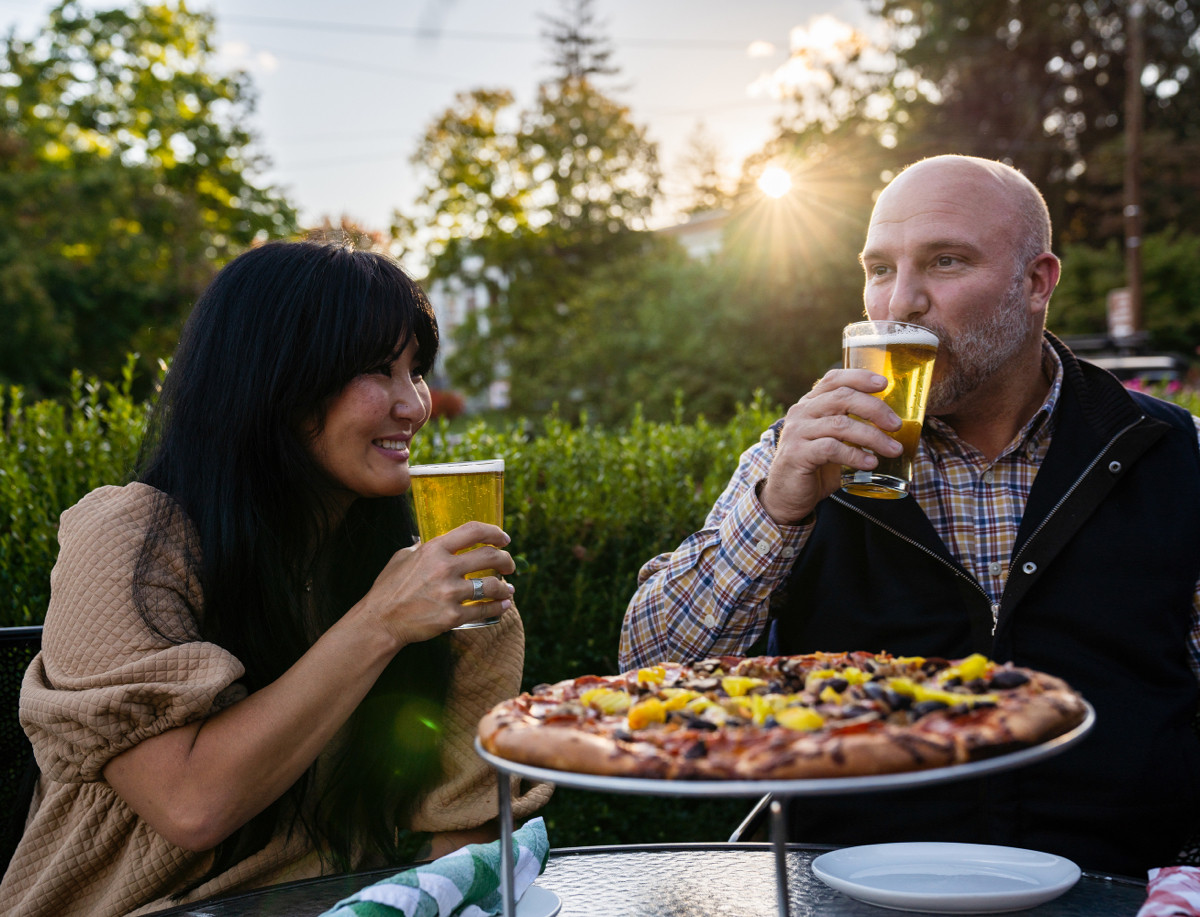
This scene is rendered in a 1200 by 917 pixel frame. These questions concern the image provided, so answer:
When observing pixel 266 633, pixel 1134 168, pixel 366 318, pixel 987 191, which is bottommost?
pixel 266 633

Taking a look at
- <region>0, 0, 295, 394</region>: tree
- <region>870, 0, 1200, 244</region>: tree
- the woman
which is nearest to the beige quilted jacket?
the woman

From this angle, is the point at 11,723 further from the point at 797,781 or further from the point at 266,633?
the point at 797,781

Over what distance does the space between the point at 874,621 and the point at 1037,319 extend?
102cm

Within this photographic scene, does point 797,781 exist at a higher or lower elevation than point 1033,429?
lower

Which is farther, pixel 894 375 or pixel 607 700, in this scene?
pixel 894 375

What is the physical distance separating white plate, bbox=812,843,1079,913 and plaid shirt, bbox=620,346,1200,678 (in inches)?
32.5

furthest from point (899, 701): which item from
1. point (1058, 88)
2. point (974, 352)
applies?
point (1058, 88)

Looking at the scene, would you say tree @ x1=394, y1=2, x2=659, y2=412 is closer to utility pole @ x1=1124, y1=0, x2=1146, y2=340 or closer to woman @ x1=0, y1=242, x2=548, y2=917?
utility pole @ x1=1124, y1=0, x2=1146, y2=340

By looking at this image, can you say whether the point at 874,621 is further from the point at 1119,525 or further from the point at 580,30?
the point at 580,30

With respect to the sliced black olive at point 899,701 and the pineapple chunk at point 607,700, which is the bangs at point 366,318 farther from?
the sliced black olive at point 899,701

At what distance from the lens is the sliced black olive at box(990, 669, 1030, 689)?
138cm

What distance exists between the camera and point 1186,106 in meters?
33.7

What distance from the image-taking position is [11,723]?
2.61 metres

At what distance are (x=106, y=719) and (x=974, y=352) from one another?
87.8 inches
